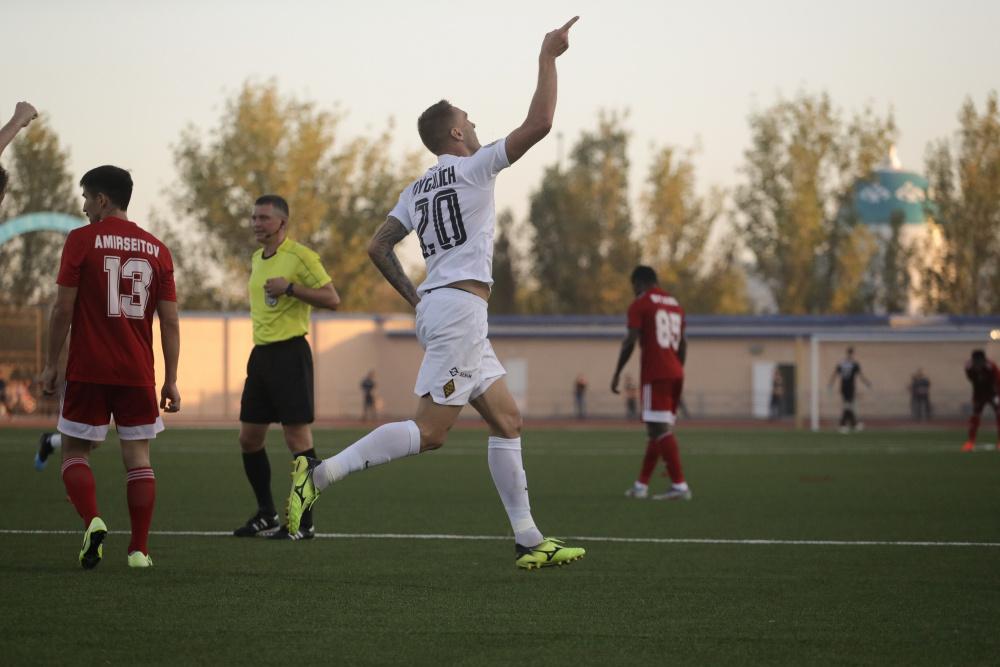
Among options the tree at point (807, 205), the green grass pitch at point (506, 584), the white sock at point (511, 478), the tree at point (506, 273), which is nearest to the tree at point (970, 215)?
the tree at point (807, 205)

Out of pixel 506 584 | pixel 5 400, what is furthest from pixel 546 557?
pixel 5 400

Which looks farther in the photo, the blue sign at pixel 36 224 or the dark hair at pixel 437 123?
the blue sign at pixel 36 224

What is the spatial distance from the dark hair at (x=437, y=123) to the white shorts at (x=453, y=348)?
751 millimetres

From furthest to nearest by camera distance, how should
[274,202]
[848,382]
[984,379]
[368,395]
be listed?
[368,395] → [848,382] → [984,379] → [274,202]

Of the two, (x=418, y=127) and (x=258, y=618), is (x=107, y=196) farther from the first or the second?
(x=258, y=618)

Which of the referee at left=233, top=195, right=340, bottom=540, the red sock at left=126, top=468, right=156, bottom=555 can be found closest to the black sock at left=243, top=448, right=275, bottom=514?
the referee at left=233, top=195, right=340, bottom=540

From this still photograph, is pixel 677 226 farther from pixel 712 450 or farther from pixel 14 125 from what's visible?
pixel 14 125

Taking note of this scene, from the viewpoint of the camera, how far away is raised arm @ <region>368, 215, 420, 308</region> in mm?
6820

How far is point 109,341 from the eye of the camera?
6.99m

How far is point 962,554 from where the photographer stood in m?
8.18

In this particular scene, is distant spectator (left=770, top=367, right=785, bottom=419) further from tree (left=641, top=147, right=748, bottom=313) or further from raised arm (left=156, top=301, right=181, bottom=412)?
raised arm (left=156, top=301, right=181, bottom=412)

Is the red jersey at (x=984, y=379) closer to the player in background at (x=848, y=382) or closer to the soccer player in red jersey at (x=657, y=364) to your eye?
the player in background at (x=848, y=382)

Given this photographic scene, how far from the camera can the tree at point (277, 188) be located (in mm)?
57250

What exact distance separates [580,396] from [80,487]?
43885 mm
